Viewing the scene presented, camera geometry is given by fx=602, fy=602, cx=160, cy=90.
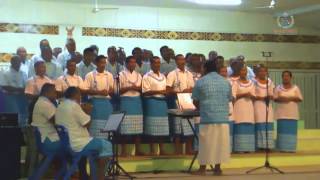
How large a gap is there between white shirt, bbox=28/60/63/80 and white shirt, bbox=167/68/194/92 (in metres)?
1.62

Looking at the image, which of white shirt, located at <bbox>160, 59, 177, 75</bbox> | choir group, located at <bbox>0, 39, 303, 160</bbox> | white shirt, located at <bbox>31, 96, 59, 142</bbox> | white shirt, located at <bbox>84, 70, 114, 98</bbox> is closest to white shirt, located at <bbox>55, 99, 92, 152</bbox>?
white shirt, located at <bbox>31, 96, 59, 142</bbox>

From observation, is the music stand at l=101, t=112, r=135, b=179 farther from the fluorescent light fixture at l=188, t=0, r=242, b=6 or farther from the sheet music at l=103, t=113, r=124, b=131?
the fluorescent light fixture at l=188, t=0, r=242, b=6

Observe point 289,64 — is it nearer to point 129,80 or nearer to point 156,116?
point 156,116

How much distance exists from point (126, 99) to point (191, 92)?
0.96 metres

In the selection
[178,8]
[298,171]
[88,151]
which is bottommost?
[298,171]

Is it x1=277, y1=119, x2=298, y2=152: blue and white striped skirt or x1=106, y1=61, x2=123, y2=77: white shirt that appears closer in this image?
x1=106, y1=61, x2=123, y2=77: white shirt

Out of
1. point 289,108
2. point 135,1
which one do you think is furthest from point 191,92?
point 135,1

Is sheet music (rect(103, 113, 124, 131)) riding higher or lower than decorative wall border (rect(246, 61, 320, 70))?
lower

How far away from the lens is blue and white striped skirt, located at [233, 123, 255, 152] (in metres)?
9.56

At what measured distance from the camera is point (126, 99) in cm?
864

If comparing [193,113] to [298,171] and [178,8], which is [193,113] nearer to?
[298,171]

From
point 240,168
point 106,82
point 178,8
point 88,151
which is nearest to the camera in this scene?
point 88,151

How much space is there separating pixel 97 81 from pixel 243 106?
8.19ft

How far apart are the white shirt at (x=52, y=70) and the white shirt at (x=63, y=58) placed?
28cm
